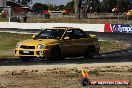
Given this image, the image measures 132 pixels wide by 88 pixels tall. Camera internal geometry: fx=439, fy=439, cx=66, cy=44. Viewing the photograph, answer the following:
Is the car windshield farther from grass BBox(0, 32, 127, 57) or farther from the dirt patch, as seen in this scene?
the dirt patch

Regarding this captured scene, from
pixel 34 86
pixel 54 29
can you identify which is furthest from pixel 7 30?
pixel 34 86

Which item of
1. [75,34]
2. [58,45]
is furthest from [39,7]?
[58,45]

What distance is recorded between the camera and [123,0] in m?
148

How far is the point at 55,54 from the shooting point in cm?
1777

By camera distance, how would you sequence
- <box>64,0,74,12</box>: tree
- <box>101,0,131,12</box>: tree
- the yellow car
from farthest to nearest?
1. <box>101,0,131,12</box>: tree
2. <box>64,0,74,12</box>: tree
3. the yellow car

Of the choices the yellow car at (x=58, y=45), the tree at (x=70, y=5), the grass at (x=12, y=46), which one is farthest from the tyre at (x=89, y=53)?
the tree at (x=70, y=5)

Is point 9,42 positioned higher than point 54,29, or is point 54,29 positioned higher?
point 54,29

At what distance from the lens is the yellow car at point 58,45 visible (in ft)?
57.5

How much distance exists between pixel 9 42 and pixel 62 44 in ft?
53.8

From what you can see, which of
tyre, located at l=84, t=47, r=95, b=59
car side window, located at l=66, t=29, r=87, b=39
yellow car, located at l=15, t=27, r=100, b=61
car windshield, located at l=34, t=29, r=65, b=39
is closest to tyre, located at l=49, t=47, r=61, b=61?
yellow car, located at l=15, t=27, r=100, b=61

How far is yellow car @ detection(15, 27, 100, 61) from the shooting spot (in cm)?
1753

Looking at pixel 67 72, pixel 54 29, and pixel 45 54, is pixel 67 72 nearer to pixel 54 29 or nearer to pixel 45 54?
pixel 45 54

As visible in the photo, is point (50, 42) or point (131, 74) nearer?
point (131, 74)

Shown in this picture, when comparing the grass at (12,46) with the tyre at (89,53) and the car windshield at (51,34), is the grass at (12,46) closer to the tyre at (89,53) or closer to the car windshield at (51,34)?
the car windshield at (51,34)
